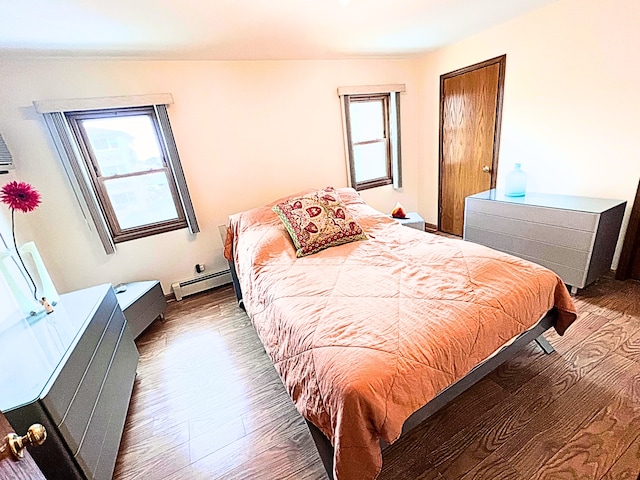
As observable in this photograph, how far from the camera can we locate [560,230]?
2168 millimetres

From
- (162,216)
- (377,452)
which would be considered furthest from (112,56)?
(377,452)

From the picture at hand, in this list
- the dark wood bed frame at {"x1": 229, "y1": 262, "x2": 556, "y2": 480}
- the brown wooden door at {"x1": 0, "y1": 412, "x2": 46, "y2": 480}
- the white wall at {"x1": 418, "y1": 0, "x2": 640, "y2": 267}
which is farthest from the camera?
the white wall at {"x1": 418, "y1": 0, "x2": 640, "y2": 267}

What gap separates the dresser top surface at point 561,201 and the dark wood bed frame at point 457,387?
105 cm


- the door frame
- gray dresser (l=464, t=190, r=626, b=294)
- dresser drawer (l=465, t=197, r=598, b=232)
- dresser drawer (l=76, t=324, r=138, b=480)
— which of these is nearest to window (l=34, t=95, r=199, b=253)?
dresser drawer (l=76, t=324, r=138, b=480)

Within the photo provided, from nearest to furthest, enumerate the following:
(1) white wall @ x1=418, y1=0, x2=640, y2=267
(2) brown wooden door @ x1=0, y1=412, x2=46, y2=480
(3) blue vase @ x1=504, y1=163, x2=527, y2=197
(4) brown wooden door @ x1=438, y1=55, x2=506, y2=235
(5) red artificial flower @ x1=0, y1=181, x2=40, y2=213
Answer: (2) brown wooden door @ x1=0, y1=412, x2=46, y2=480 < (5) red artificial flower @ x1=0, y1=181, x2=40, y2=213 < (1) white wall @ x1=418, y1=0, x2=640, y2=267 < (3) blue vase @ x1=504, y1=163, x2=527, y2=197 < (4) brown wooden door @ x1=438, y1=55, x2=506, y2=235

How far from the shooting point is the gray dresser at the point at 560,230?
6.69 feet

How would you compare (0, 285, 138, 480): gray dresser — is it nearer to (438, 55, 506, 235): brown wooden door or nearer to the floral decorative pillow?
the floral decorative pillow

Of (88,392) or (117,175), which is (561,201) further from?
(117,175)

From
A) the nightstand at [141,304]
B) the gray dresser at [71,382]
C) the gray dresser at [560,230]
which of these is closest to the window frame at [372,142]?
the gray dresser at [560,230]

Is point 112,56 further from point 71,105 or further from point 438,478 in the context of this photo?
point 438,478

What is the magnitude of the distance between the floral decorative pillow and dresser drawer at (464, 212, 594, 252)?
1322 millimetres

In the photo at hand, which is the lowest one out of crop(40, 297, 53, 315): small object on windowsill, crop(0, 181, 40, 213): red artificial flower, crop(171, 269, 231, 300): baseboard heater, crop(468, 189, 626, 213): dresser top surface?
crop(171, 269, 231, 300): baseboard heater

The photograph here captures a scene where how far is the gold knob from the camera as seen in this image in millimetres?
562

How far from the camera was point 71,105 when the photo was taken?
214 cm
